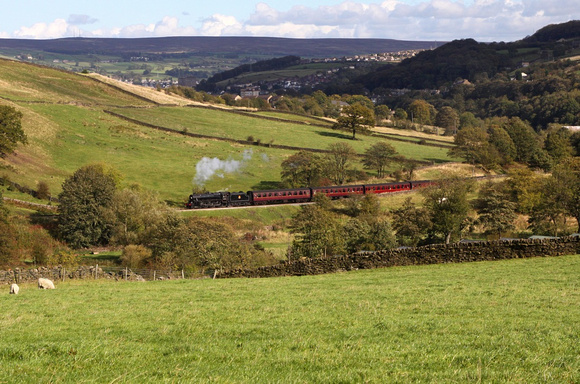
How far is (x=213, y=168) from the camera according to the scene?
81625 millimetres

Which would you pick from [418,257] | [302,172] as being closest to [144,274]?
[418,257]

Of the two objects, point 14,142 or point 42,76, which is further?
point 42,76

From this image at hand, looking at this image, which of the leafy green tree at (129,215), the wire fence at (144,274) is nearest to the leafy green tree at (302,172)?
the leafy green tree at (129,215)

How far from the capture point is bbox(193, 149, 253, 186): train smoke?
7769 centimetres

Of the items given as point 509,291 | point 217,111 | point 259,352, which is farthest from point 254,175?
point 259,352

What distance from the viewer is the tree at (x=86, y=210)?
51531mm

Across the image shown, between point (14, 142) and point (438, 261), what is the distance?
189 ft

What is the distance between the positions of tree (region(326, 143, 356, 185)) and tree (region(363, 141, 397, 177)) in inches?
108

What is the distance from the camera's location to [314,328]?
13766 millimetres

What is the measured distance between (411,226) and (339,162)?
3660 cm

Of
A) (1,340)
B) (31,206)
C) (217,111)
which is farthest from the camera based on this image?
(217,111)

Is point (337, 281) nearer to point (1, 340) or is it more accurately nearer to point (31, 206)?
point (1, 340)

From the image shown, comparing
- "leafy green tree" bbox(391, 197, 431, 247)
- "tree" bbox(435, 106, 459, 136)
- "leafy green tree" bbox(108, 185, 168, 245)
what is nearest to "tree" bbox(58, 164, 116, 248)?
"leafy green tree" bbox(108, 185, 168, 245)

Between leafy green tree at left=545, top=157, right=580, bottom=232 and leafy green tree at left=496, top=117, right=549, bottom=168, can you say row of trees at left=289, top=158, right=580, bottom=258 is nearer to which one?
leafy green tree at left=545, top=157, right=580, bottom=232
